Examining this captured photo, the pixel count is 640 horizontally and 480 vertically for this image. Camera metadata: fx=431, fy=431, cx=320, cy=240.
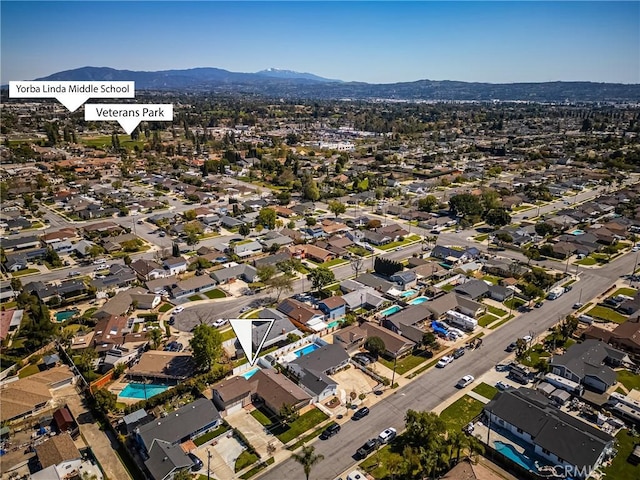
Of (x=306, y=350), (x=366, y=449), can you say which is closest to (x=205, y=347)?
(x=306, y=350)

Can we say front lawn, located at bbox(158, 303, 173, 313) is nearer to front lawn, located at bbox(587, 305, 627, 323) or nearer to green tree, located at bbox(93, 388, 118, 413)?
green tree, located at bbox(93, 388, 118, 413)

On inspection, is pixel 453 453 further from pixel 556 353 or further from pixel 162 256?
pixel 162 256

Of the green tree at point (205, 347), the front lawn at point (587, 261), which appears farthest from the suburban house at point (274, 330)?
the front lawn at point (587, 261)

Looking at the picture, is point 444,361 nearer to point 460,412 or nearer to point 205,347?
point 460,412

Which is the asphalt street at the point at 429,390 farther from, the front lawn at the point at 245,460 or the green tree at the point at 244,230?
the green tree at the point at 244,230

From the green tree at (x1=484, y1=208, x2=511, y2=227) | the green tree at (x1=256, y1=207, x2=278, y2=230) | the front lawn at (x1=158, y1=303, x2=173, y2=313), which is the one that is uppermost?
the green tree at (x1=484, y1=208, x2=511, y2=227)

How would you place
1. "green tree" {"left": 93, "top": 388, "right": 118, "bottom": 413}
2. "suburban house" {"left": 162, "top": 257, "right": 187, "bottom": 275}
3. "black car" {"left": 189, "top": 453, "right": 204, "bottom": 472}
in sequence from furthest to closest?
"suburban house" {"left": 162, "top": 257, "right": 187, "bottom": 275} < "green tree" {"left": 93, "top": 388, "right": 118, "bottom": 413} < "black car" {"left": 189, "top": 453, "right": 204, "bottom": 472}

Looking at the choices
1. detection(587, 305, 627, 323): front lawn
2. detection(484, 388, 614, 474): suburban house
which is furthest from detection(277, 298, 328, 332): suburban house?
detection(587, 305, 627, 323): front lawn
